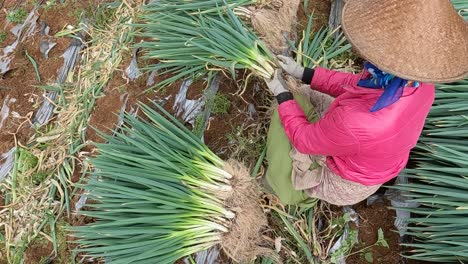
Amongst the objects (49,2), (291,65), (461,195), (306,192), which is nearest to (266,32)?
(291,65)

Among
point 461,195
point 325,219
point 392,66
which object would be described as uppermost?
point 392,66

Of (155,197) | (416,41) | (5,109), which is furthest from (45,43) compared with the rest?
(416,41)

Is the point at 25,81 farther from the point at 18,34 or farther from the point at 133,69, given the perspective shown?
the point at 133,69

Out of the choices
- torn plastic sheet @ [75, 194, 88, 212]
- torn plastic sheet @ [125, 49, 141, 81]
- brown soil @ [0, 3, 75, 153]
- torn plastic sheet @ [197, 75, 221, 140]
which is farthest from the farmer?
brown soil @ [0, 3, 75, 153]

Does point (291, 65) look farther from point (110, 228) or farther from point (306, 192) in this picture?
point (110, 228)

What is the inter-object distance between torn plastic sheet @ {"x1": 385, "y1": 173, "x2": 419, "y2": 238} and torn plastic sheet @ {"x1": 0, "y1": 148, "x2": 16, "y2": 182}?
1780 mm

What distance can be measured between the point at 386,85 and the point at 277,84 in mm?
636

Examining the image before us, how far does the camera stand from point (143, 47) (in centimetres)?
238

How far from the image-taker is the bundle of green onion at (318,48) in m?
2.23

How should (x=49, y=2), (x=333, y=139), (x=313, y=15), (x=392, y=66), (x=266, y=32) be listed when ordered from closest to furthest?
1. (x=392, y=66)
2. (x=333, y=139)
3. (x=266, y=32)
4. (x=313, y=15)
5. (x=49, y=2)

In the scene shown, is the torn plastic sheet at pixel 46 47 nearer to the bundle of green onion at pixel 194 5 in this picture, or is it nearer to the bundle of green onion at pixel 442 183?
the bundle of green onion at pixel 194 5

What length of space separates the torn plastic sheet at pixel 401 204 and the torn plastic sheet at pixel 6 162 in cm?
178

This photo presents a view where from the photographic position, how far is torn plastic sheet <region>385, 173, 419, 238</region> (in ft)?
6.59

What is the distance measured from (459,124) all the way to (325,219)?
2.16 feet
